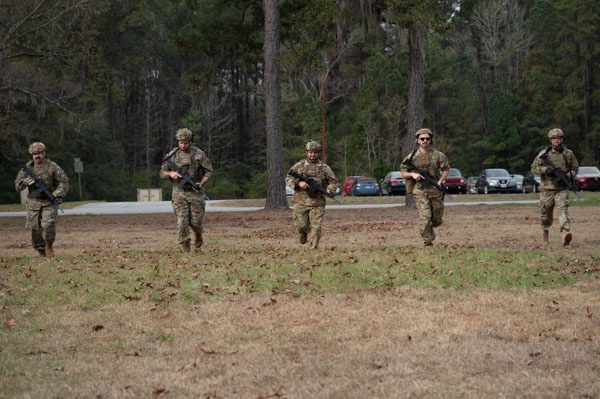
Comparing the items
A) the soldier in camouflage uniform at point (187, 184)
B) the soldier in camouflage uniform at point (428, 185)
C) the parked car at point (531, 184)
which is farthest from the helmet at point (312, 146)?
the parked car at point (531, 184)

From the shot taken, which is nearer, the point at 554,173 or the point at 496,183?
the point at 554,173

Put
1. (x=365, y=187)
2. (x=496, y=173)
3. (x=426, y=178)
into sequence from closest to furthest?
(x=426, y=178) → (x=496, y=173) → (x=365, y=187)

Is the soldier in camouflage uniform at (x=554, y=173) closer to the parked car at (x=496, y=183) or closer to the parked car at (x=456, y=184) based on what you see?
the parked car at (x=496, y=183)

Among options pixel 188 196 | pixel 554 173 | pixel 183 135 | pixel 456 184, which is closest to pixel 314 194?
pixel 188 196

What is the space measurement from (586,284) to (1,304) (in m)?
7.12

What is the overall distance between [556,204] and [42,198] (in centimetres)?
928

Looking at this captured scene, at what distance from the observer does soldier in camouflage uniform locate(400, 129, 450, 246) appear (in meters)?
13.2

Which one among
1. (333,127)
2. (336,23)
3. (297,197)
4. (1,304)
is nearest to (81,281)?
(1,304)

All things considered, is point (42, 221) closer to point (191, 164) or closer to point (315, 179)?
point (191, 164)

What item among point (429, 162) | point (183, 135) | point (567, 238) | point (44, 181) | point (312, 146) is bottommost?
point (567, 238)

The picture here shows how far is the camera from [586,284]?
9.76 meters

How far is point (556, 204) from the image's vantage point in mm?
14297

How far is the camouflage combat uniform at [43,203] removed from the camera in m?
13.4

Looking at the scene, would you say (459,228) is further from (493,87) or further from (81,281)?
(493,87)
